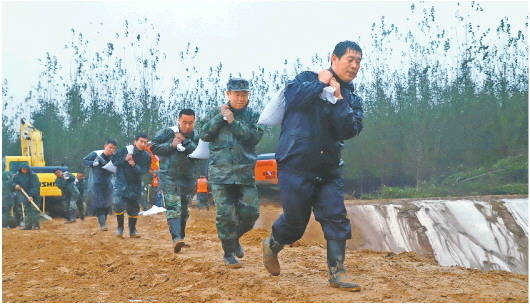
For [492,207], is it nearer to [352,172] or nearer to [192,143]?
[192,143]

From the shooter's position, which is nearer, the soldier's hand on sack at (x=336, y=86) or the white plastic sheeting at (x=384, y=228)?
the soldier's hand on sack at (x=336, y=86)

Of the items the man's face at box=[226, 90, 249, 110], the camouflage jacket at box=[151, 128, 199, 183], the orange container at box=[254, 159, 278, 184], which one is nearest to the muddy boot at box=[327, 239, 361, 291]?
the man's face at box=[226, 90, 249, 110]

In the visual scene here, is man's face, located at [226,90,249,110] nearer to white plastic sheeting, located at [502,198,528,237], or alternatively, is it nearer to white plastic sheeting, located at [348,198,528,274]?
white plastic sheeting, located at [348,198,528,274]

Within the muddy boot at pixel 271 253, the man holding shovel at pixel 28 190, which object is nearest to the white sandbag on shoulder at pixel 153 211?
the man holding shovel at pixel 28 190

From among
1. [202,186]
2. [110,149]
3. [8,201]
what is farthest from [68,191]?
[110,149]

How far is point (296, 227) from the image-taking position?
4.52 meters

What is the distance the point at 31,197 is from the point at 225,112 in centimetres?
862

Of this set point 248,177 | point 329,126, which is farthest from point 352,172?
point 329,126

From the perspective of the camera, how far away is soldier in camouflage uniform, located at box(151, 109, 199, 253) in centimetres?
732

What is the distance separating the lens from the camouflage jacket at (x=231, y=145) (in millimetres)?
5613

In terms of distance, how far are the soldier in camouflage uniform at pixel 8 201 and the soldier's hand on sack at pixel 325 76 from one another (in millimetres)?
10900

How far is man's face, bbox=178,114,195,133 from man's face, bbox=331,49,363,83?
10.9 ft

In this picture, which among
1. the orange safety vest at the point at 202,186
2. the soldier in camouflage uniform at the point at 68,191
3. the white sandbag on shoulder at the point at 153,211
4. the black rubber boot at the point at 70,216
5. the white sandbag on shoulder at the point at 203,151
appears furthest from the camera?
the orange safety vest at the point at 202,186

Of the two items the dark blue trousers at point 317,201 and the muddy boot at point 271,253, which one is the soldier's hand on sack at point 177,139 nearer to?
the muddy boot at point 271,253
